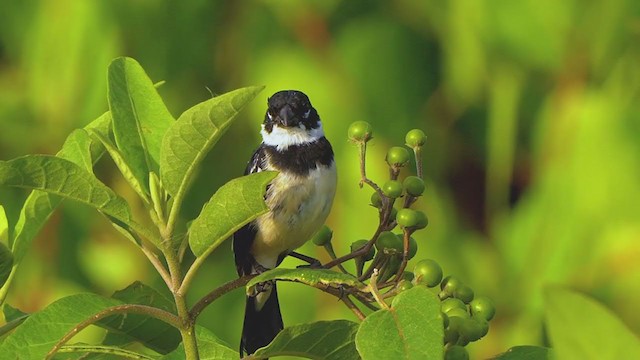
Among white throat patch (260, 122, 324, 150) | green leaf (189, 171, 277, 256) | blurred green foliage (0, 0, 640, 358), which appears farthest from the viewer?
blurred green foliage (0, 0, 640, 358)

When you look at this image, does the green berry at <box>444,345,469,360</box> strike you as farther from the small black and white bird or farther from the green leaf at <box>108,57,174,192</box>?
the small black and white bird

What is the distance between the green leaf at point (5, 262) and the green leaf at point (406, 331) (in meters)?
0.44

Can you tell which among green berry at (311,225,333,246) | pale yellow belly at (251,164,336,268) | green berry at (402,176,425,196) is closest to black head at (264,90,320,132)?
pale yellow belly at (251,164,336,268)

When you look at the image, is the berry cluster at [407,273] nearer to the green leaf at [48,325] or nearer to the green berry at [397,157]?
the green berry at [397,157]

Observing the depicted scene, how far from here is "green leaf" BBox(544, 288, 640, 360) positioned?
35.4 inches

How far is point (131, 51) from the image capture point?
3.41 m

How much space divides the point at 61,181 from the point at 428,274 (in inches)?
16.0

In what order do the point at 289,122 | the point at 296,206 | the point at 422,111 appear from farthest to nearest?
1. the point at 422,111
2. the point at 289,122
3. the point at 296,206

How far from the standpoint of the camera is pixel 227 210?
1.20 m

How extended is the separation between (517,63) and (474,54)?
0.17 meters

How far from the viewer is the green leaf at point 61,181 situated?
116 cm

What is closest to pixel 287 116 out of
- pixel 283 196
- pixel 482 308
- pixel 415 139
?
pixel 283 196

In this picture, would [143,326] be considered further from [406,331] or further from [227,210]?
[406,331]

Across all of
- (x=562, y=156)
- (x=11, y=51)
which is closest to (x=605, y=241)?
(x=562, y=156)
